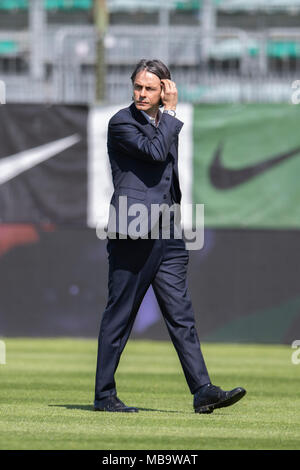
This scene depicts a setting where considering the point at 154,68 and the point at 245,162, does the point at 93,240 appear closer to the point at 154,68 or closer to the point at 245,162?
the point at 245,162

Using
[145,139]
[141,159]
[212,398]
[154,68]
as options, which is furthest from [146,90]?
[212,398]

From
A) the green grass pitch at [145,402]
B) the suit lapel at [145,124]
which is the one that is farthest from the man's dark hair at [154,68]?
the green grass pitch at [145,402]

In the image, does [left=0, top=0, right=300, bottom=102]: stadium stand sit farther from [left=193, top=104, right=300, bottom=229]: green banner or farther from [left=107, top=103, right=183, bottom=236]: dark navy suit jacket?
[left=107, top=103, right=183, bottom=236]: dark navy suit jacket

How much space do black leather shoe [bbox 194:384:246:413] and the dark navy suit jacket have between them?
106 centimetres

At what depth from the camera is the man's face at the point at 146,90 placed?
741 centimetres

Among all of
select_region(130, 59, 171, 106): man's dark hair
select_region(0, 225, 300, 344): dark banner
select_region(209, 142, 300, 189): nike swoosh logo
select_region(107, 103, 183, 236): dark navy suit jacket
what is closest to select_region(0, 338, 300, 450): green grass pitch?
select_region(0, 225, 300, 344): dark banner

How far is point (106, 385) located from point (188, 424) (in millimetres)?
753

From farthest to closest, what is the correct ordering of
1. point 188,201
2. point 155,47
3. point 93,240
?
point 155,47
point 188,201
point 93,240

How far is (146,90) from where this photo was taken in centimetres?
745

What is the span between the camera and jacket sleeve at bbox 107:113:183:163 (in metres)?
7.31

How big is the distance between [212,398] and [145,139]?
1643 mm

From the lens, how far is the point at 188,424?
6.94 meters
